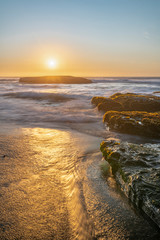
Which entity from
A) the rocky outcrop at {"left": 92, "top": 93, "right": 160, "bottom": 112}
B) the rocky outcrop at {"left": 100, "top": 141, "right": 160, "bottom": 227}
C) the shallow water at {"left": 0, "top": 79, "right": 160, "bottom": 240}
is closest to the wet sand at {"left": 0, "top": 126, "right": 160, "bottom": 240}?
the shallow water at {"left": 0, "top": 79, "right": 160, "bottom": 240}

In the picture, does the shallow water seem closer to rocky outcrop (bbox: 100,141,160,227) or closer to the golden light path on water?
the golden light path on water

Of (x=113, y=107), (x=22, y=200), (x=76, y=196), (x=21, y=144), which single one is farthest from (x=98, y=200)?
(x=113, y=107)

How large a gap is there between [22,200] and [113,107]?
26.6 ft

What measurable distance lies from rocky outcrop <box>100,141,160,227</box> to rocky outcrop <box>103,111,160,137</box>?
6.38ft

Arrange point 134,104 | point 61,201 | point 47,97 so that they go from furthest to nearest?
point 47,97 < point 134,104 < point 61,201

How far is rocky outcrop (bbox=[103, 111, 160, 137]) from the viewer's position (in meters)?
5.01

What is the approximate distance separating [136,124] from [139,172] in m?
3.22

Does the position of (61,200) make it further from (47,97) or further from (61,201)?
(47,97)

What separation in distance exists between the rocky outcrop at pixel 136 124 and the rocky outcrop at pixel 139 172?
1.95 meters

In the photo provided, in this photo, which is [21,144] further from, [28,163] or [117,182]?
[117,182]

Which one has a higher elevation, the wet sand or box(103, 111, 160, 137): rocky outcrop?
box(103, 111, 160, 137): rocky outcrop

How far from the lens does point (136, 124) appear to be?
17.2ft

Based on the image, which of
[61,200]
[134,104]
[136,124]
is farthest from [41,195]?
[134,104]

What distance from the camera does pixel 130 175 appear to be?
223 cm
